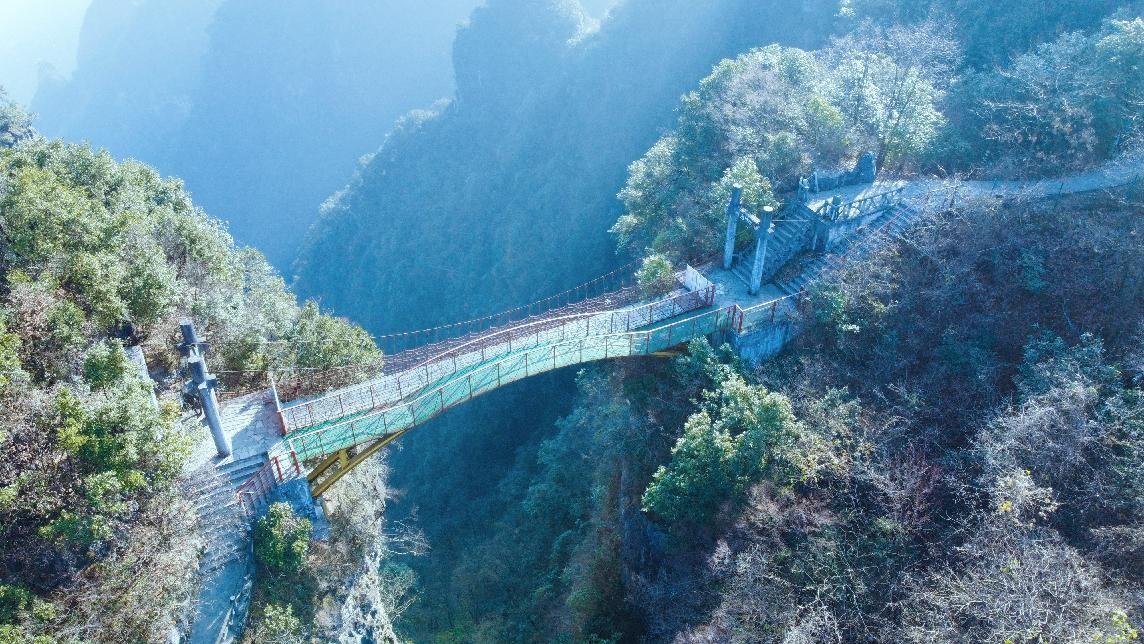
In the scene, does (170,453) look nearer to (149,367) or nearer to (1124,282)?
(149,367)

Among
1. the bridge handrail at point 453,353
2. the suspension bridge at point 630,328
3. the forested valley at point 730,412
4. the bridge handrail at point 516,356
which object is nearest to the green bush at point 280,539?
the forested valley at point 730,412

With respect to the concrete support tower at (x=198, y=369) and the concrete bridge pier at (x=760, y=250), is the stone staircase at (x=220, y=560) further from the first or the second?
the concrete bridge pier at (x=760, y=250)

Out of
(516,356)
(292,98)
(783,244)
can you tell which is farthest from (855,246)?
(292,98)

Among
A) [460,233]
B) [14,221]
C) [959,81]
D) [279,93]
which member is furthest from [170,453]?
[279,93]

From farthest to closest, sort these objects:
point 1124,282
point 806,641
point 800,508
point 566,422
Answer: point 566,422 < point 1124,282 < point 800,508 < point 806,641

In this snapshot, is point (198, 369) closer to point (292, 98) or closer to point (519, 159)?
point (519, 159)
